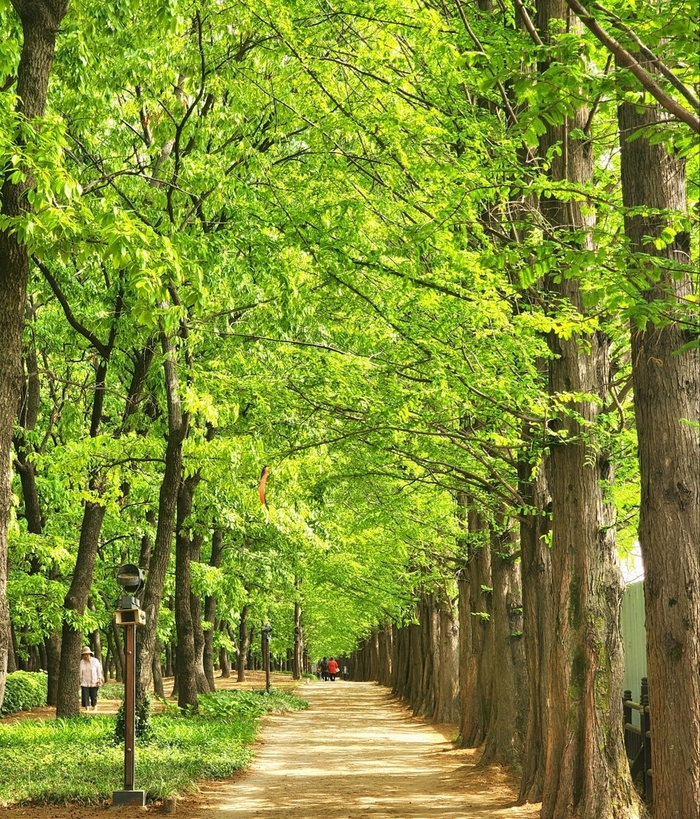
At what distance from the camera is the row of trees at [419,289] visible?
6383mm

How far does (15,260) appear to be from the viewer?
8.12m

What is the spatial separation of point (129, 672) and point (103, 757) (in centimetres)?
247

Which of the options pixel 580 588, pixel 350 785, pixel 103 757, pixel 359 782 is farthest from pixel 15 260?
pixel 359 782

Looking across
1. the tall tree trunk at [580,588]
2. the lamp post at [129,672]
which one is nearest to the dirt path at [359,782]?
the lamp post at [129,672]

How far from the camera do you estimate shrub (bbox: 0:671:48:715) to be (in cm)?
2430

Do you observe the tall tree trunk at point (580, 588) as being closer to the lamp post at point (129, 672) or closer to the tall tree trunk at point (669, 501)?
the tall tree trunk at point (669, 501)

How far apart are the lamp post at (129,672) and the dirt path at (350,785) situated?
0.23 metres

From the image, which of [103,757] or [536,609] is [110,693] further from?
[536,609]

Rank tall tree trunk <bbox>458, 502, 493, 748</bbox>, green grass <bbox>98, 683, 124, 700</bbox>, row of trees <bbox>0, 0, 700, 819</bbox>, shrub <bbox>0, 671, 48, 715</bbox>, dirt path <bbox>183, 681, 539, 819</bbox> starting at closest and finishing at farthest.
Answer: row of trees <bbox>0, 0, 700, 819</bbox>
dirt path <bbox>183, 681, 539, 819</bbox>
tall tree trunk <bbox>458, 502, 493, 748</bbox>
shrub <bbox>0, 671, 48, 715</bbox>
green grass <bbox>98, 683, 124, 700</bbox>

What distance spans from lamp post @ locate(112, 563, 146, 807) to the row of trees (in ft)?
7.75

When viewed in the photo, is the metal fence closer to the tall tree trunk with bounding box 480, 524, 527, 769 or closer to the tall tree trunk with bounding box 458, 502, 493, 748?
the tall tree trunk with bounding box 480, 524, 527, 769

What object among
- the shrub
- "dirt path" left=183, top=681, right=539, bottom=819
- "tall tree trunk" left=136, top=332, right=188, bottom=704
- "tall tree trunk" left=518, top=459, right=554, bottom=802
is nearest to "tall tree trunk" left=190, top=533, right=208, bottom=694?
"dirt path" left=183, top=681, right=539, bottom=819

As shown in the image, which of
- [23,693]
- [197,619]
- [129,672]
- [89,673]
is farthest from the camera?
[23,693]

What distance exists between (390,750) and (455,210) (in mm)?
14696
